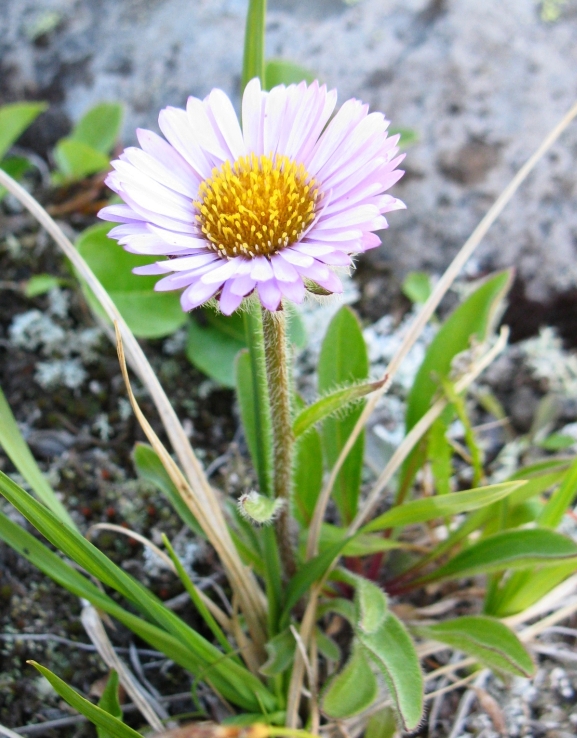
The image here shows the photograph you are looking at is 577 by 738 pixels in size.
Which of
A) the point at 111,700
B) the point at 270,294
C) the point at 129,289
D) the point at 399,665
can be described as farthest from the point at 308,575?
the point at 129,289

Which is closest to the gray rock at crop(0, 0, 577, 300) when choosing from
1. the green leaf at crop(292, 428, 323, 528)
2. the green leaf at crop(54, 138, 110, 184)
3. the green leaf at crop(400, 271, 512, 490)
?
the green leaf at crop(54, 138, 110, 184)

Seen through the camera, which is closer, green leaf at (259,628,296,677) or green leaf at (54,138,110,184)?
green leaf at (259,628,296,677)

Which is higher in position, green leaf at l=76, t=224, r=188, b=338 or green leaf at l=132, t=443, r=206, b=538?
green leaf at l=76, t=224, r=188, b=338

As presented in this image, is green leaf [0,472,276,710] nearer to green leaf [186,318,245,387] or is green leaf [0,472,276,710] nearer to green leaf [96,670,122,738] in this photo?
green leaf [96,670,122,738]

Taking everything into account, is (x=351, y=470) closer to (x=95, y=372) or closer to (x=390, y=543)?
(x=390, y=543)

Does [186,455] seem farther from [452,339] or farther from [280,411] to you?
[452,339]

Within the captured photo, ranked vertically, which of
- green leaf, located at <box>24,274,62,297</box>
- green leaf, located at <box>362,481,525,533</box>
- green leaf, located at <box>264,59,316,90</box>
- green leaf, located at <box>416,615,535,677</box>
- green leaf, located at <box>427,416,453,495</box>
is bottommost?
green leaf, located at <box>416,615,535,677</box>

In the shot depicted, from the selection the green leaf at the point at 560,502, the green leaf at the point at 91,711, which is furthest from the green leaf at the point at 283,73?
the green leaf at the point at 91,711

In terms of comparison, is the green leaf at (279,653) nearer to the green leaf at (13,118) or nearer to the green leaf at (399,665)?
the green leaf at (399,665)
